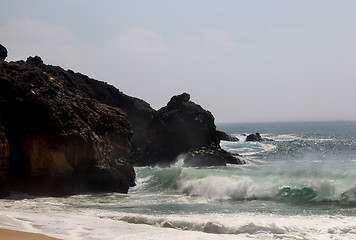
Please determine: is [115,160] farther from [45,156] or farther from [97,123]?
[45,156]

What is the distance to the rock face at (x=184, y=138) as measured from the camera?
121ft

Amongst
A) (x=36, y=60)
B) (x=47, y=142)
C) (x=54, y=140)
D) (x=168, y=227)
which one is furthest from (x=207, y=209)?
(x=36, y=60)

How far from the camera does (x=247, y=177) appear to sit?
19688 mm

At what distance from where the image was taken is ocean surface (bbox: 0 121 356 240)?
33.8 feet

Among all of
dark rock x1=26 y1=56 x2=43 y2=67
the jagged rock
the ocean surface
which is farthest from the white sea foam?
the jagged rock

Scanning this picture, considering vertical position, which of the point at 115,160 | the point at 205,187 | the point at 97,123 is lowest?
the point at 205,187

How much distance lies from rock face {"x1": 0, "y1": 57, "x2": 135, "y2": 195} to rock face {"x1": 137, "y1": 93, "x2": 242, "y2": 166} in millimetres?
18165

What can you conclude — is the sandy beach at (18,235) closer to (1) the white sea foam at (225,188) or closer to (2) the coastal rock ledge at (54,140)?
(2) the coastal rock ledge at (54,140)

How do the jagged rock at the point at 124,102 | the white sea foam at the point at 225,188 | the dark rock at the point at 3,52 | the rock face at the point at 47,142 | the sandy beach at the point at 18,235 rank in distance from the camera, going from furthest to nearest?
the jagged rock at the point at 124,102, the dark rock at the point at 3,52, the white sea foam at the point at 225,188, the rock face at the point at 47,142, the sandy beach at the point at 18,235

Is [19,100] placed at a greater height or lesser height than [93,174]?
greater

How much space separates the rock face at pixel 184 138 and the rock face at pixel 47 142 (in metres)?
18.2

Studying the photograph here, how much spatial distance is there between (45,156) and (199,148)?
22823mm

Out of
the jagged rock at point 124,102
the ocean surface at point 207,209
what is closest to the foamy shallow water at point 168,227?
the ocean surface at point 207,209

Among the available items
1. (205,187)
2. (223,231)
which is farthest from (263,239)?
(205,187)
